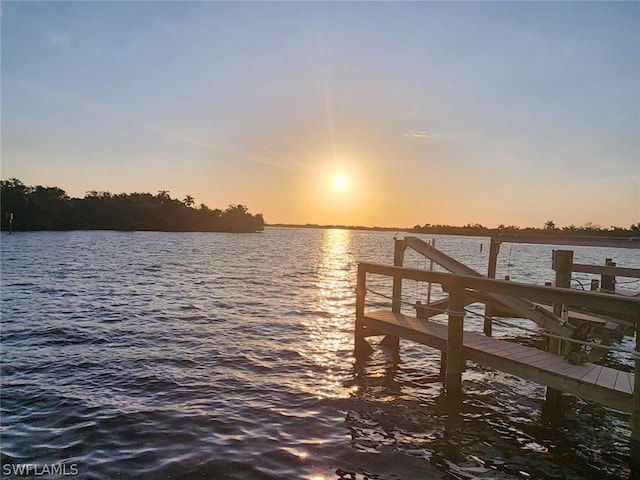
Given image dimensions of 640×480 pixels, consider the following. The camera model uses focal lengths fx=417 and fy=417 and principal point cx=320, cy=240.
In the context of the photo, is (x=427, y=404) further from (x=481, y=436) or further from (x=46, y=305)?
(x=46, y=305)

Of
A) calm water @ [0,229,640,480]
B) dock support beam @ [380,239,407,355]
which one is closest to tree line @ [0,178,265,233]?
calm water @ [0,229,640,480]

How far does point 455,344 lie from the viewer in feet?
25.4

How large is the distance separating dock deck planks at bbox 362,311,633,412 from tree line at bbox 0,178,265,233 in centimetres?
10727

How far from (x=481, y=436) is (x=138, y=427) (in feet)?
17.6

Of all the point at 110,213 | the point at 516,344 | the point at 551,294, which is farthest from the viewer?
the point at 110,213

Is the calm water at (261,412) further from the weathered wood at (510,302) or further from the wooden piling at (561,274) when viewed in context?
the weathered wood at (510,302)

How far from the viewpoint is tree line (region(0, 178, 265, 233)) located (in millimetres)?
108750

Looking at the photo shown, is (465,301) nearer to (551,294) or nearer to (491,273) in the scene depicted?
(551,294)

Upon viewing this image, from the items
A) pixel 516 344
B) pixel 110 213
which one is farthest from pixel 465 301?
pixel 110 213

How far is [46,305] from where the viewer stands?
1670 centimetres

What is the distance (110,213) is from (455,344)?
147 metres

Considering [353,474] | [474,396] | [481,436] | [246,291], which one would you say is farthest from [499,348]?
[246,291]

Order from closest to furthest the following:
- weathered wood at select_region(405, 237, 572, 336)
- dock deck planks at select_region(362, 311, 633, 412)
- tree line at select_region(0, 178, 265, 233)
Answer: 1. dock deck planks at select_region(362, 311, 633, 412)
2. weathered wood at select_region(405, 237, 572, 336)
3. tree line at select_region(0, 178, 265, 233)

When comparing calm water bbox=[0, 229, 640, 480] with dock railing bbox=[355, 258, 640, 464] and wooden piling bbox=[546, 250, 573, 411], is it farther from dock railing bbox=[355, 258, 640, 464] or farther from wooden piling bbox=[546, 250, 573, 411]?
wooden piling bbox=[546, 250, 573, 411]
